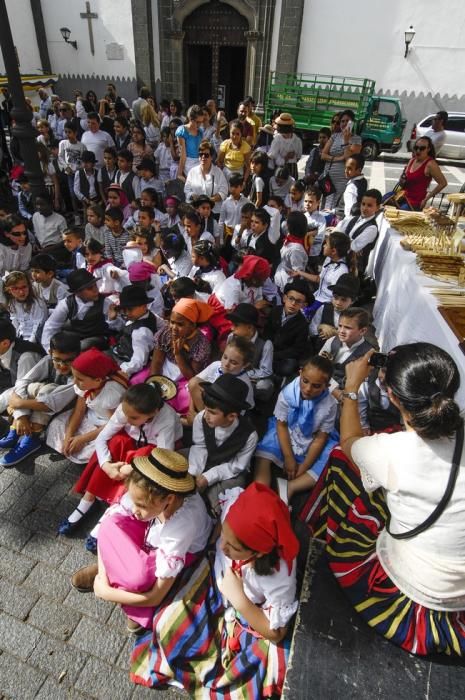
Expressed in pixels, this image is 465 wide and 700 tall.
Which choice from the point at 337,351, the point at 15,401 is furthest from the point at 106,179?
the point at 337,351

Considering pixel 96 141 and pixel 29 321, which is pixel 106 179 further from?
pixel 29 321

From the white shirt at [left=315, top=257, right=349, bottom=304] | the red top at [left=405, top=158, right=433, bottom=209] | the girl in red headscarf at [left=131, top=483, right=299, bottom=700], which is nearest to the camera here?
the girl in red headscarf at [left=131, top=483, right=299, bottom=700]

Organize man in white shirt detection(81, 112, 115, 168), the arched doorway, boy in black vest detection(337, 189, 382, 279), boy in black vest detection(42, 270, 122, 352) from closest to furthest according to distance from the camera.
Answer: boy in black vest detection(42, 270, 122, 352)
boy in black vest detection(337, 189, 382, 279)
man in white shirt detection(81, 112, 115, 168)
the arched doorway

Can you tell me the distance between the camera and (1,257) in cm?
516

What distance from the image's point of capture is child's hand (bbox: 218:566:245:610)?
75.5 inches

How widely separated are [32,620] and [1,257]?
4.30 metres

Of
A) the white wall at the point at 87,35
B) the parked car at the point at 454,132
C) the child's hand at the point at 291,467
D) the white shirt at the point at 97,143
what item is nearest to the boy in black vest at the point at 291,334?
the child's hand at the point at 291,467

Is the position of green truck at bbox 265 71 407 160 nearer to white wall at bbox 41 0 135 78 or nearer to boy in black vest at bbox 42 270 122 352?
white wall at bbox 41 0 135 78

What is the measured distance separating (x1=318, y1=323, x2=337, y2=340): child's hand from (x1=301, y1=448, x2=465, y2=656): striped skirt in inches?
69.9

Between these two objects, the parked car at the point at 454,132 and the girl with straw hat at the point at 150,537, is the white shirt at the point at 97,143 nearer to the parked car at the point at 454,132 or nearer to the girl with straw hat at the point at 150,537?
the girl with straw hat at the point at 150,537

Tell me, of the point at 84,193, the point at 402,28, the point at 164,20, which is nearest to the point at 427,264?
the point at 84,193

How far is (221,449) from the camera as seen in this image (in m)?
2.76

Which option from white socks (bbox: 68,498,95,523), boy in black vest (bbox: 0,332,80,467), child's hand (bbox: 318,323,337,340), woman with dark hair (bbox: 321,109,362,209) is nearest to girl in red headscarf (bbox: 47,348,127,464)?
boy in black vest (bbox: 0,332,80,467)

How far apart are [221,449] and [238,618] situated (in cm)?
98
